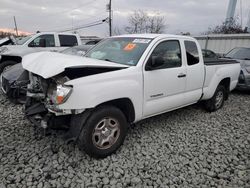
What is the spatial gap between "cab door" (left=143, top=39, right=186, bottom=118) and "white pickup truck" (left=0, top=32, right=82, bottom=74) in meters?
6.13

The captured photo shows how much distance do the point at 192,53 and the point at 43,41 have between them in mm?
6448

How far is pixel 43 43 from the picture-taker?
8.67m

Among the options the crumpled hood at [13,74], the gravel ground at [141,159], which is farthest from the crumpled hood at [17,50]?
the gravel ground at [141,159]

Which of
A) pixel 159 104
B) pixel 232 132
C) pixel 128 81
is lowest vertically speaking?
pixel 232 132

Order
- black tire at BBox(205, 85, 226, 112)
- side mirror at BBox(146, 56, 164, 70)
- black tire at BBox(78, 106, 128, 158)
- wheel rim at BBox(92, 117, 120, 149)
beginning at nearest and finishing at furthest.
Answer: black tire at BBox(78, 106, 128, 158) → wheel rim at BBox(92, 117, 120, 149) → side mirror at BBox(146, 56, 164, 70) → black tire at BBox(205, 85, 226, 112)

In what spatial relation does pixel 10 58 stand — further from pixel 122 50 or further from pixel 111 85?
pixel 111 85

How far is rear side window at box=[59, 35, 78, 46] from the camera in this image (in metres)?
9.48

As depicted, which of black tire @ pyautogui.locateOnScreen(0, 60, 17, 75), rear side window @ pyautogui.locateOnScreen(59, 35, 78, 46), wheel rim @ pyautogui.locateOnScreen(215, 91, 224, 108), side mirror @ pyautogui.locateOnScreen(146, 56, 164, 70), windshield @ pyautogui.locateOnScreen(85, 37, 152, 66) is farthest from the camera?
rear side window @ pyautogui.locateOnScreen(59, 35, 78, 46)

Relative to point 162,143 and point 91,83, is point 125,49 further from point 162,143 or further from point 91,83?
point 162,143

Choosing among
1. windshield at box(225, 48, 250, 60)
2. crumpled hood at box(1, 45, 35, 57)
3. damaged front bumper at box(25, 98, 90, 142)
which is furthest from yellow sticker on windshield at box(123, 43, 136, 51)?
windshield at box(225, 48, 250, 60)

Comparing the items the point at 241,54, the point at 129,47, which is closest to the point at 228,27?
the point at 241,54

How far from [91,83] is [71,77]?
291 millimetres

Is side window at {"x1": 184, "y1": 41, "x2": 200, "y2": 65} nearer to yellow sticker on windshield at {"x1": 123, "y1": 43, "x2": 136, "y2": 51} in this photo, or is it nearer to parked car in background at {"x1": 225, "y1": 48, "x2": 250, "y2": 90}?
yellow sticker on windshield at {"x1": 123, "y1": 43, "x2": 136, "y2": 51}

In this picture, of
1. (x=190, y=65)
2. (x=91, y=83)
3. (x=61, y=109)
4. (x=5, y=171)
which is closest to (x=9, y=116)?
(x=5, y=171)
